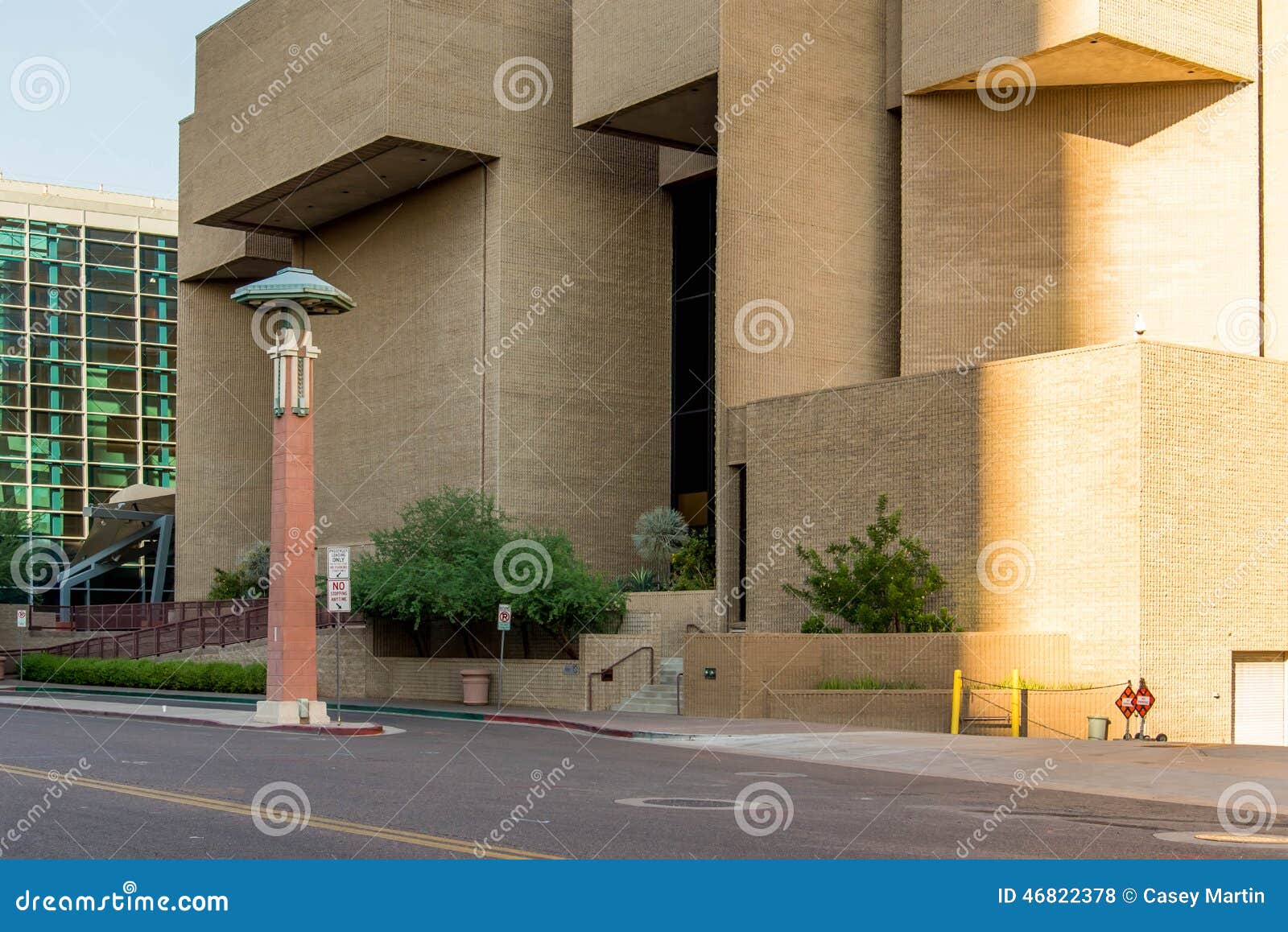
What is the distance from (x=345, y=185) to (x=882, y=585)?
24.1 meters

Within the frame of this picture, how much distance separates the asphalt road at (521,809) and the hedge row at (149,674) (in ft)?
59.4

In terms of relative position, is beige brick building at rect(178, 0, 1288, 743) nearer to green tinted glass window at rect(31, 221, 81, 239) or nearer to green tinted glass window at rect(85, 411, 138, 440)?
green tinted glass window at rect(85, 411, 138, 440)

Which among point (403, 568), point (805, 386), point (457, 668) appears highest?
point (805, 386)

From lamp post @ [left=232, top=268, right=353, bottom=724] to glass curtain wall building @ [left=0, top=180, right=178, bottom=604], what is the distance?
56.5m

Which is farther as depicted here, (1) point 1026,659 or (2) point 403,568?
(2) point 403,568

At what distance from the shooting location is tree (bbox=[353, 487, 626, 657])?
127 ft

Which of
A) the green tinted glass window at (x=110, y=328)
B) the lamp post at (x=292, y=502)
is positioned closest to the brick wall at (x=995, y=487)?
the lamp post at (x=292, y=502)

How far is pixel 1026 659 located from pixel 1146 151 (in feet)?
49.3

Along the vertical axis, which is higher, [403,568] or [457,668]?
[403,568]

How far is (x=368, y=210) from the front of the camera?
51.9m

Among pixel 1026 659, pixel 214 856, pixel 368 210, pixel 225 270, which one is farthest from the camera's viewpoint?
pixel 225 270

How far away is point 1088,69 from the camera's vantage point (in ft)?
123

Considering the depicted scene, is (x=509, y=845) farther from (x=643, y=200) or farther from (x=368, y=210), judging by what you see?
(x=368, y=210)

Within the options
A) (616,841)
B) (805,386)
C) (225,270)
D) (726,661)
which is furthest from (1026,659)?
(225,270)
